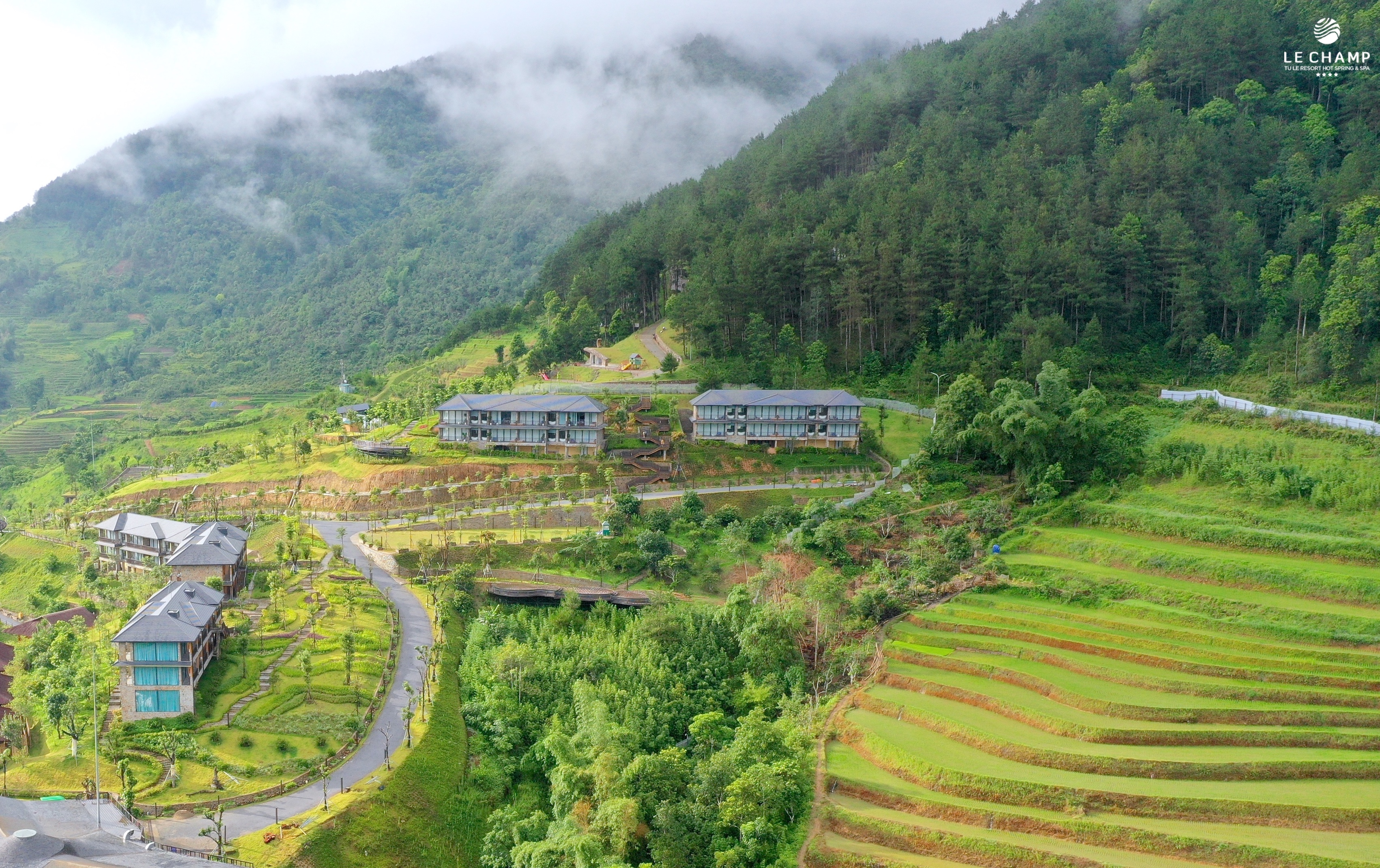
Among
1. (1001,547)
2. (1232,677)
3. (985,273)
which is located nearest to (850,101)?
(985,273)

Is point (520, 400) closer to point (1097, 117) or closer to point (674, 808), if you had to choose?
point (674, 808)

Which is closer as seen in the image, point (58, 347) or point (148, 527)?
point (148, 527)

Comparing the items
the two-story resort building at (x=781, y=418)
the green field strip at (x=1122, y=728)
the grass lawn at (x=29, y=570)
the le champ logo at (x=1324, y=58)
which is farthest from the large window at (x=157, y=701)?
the le champ logo at (x=1324, y=58)

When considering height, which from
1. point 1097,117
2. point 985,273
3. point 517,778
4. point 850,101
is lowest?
point 517,778

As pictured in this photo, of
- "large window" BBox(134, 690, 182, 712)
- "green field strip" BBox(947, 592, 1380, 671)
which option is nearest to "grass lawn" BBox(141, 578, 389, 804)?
"large window" BBox(134, 690, 182, 712)

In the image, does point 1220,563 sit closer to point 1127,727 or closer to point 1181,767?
point 1127,727

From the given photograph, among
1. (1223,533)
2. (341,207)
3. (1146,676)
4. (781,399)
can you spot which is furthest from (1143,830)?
(341,207)

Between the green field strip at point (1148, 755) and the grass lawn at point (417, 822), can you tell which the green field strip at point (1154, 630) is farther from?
the grass lawn at point (417, 822)
